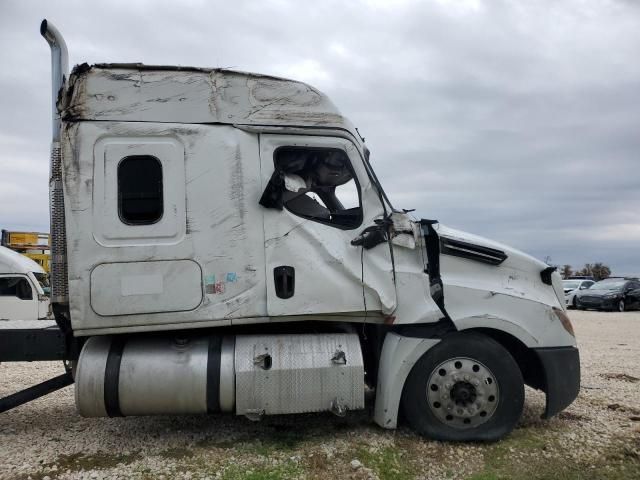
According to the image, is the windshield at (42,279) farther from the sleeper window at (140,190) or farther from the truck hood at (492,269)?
the truck hood at (492,269)

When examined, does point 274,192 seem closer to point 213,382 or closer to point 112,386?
point 213,382

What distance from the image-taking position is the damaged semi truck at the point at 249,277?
4371mm

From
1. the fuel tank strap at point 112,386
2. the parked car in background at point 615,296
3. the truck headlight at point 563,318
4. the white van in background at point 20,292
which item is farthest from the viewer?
the parked car in background at point 615,296

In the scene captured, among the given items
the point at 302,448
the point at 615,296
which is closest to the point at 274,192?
the point at 302,448

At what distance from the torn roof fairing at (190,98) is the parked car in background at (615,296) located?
72.4ft

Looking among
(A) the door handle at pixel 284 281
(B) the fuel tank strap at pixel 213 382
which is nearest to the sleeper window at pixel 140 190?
(A) the door handle at pixel 284 281

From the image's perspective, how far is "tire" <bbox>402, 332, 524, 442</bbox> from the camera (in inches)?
183

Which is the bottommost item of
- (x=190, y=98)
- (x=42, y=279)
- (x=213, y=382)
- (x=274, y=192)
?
(x=213, y=382)

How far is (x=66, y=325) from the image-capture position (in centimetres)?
475

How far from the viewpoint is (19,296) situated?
13250 millimetres

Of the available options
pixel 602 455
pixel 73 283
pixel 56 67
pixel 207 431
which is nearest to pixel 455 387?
pixel 602 455

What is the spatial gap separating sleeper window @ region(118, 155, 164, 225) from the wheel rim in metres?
2.77

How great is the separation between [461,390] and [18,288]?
12.2 meters

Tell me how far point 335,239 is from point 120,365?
2.06 m
